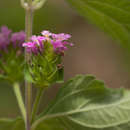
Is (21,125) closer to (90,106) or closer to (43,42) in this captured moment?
(90,106)

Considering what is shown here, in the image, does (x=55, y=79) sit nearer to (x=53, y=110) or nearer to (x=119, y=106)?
(x=53, y=110)

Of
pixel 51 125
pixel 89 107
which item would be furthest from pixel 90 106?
pixel 51 125

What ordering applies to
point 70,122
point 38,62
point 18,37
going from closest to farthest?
point 38,62 → point 70,122 → point 18,37

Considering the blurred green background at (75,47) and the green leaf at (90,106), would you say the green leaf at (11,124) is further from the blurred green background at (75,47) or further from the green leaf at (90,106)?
the blurred green background at (75,47)

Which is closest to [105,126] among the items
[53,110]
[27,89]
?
[53,110]

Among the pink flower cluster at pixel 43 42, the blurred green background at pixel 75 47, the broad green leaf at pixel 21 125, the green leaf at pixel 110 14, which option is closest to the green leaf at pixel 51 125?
the broad green leaf at pixel 21 125

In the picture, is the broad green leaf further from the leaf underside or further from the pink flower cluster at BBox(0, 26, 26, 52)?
the pink flower cluster at BBox(0, 26, 26, 52)
